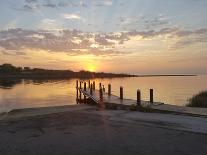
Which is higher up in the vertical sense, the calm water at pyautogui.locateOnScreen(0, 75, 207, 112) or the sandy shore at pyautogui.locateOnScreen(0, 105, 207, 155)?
the sandy shore at pyautogui.locateOnScreen(0, 105, 207, 155)

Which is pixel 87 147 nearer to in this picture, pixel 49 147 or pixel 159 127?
pixel 49 147

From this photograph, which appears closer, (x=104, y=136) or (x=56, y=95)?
(x=104, y=136)

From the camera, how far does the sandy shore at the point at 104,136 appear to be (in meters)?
9.75

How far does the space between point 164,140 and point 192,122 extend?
4.45 m

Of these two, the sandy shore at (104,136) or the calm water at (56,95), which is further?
the calm water at (56,95)

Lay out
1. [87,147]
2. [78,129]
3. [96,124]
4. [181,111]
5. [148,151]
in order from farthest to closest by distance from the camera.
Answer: [181,111] < [96,124] < [78,129] < [87,147] < [148,151]

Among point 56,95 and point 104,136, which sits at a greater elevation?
point 104,136

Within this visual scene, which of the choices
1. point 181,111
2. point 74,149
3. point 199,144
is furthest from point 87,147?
point 181,111

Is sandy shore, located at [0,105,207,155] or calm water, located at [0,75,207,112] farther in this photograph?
calm water, located at [0,75,207,112]

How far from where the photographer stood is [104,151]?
9.51 metres

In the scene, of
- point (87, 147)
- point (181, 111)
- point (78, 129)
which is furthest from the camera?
point (181, 111)

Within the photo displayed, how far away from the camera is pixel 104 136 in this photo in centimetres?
1165

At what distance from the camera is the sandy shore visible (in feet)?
32.0

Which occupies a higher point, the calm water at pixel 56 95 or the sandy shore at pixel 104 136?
the sandy shore at pixel 104 136
